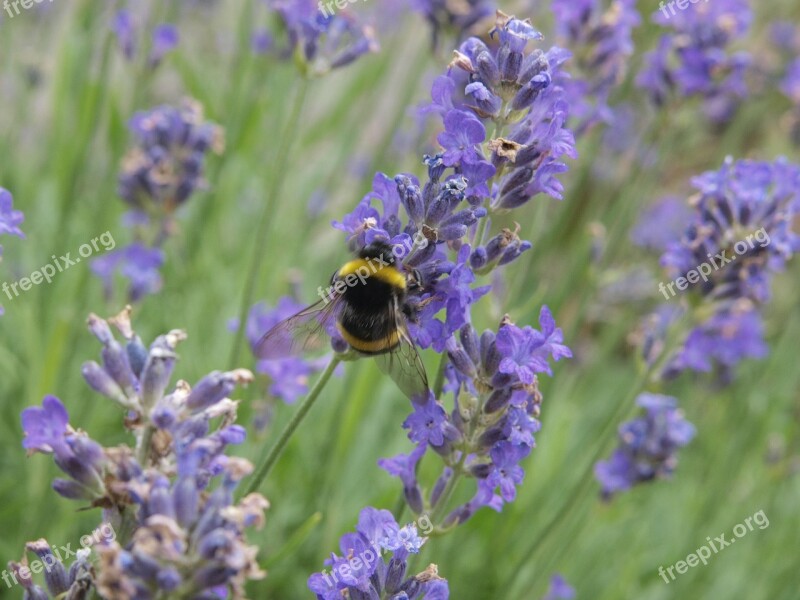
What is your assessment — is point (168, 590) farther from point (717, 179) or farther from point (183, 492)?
point (717, 179)

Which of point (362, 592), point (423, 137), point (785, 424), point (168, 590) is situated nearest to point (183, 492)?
point (168, 590)

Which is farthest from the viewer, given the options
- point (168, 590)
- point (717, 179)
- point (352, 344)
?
point (717, 179)

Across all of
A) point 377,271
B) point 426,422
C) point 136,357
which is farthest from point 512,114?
point 136,357

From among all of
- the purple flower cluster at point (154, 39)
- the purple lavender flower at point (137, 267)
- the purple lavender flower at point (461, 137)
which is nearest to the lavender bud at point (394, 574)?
the purple lavender flower at point (461, 137)

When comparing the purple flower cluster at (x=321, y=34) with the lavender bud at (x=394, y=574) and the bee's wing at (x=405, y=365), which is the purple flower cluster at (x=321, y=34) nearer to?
the bee's wing at (x=405, y=365)

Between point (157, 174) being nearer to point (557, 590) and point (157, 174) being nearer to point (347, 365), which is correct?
point (347, 365)

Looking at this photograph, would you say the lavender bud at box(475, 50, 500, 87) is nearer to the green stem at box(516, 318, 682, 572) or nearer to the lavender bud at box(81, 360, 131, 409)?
the lavender bud at box(81, 360, 131, 409)
